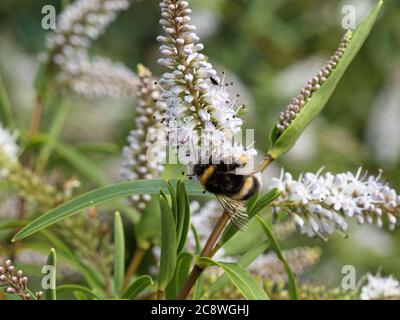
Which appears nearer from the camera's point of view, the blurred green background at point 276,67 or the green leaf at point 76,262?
the green leaf at point 76,262

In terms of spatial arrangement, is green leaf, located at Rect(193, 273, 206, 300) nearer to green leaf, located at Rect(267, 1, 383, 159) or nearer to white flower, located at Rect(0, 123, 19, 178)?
green leaf, located at Rect(267, 1, 383, 159)

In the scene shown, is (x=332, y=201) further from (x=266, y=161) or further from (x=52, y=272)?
(x=52, y=272)

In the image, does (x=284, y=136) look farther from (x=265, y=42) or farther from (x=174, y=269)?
(x=265, y=42)

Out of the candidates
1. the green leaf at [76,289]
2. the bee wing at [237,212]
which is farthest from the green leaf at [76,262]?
the bee wing at [237,212]

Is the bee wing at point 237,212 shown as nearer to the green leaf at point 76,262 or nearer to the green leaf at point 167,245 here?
the green leaf at point 167,245

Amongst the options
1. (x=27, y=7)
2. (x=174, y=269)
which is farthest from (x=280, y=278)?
(x=27, y=7)
